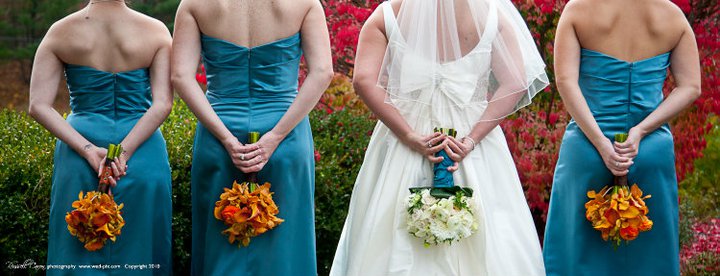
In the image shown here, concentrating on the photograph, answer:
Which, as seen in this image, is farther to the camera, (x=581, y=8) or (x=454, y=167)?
(x=581, y=8)

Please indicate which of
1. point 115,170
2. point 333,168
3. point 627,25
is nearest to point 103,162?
point 115,170

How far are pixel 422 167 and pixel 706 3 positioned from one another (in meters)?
3.40

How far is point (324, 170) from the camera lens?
689 cm

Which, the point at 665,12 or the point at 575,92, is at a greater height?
the point at 665,12

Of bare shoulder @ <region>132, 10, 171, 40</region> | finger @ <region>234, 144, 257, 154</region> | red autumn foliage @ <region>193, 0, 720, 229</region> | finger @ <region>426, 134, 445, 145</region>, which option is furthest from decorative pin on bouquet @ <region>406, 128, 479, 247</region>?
red autumn foliage @ <region>193, 0, 720, 229</region>

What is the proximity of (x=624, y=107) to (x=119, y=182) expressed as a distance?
2.76m

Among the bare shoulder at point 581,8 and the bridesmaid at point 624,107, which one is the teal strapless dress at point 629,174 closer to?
the bridesmaid at point 624,107

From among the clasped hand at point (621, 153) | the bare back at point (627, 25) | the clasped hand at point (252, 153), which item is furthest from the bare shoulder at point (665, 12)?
the clasped hand at point (252, 153)

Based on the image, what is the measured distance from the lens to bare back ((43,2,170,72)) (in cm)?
544

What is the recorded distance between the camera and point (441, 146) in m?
5.11

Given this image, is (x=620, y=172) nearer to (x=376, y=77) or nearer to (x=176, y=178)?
(x=376, y=77)

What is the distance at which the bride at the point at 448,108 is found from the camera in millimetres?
5133

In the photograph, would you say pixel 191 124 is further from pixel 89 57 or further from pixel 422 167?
pixel 422 167

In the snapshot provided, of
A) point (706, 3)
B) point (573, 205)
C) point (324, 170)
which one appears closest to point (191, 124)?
point (324, 170)
